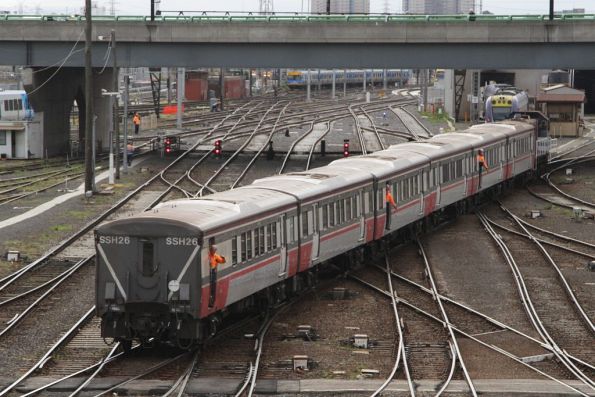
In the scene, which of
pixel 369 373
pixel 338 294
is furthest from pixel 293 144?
pixel 369 373

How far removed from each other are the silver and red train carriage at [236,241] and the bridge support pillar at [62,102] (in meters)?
31.2

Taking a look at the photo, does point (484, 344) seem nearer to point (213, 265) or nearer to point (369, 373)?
point (369, 373)

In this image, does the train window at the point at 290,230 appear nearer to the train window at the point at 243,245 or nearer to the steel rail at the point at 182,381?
the train window at the point at 243,245

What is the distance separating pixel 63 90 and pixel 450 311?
41.2 metres

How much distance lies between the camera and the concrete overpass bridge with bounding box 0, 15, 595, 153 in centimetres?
5244

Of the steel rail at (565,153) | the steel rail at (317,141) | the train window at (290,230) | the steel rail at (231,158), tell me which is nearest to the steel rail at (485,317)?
the train window at (290,230)

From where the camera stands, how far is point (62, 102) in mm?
60906

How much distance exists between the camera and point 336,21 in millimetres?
53250

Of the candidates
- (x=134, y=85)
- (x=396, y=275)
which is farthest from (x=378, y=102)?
(x=396, y=275)

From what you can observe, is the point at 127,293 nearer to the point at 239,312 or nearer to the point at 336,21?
the point at 239,312

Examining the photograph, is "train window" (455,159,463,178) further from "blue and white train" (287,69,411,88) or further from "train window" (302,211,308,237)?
"blue and white train" (287,69,411,88)

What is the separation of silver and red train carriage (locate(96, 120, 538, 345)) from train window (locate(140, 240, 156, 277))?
1cm

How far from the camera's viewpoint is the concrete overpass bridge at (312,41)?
52.4 metres

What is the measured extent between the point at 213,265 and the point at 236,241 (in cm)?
109
